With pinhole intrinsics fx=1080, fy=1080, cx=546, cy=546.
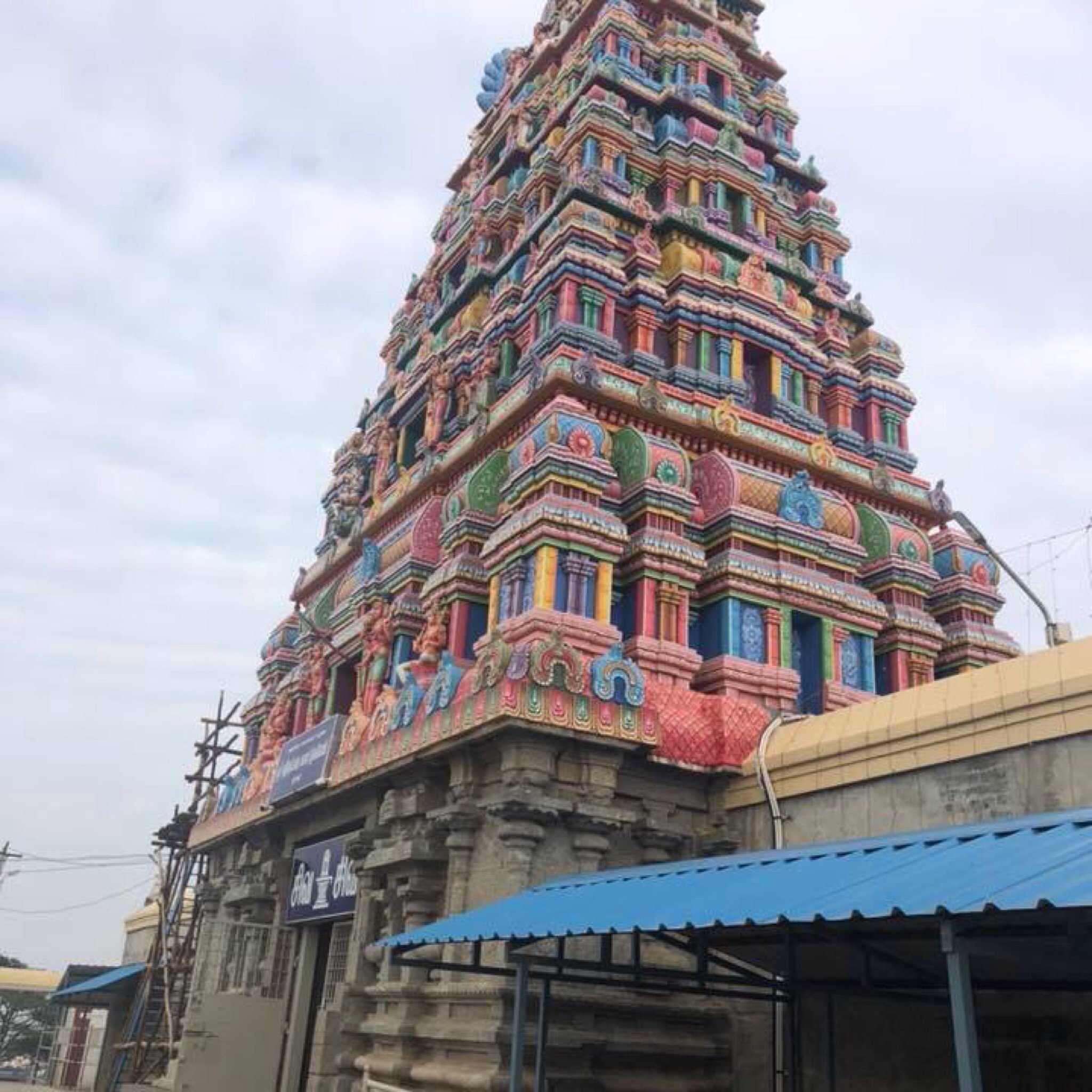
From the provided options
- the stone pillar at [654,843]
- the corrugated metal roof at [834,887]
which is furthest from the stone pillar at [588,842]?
the corrugated metal roof at [834,887]

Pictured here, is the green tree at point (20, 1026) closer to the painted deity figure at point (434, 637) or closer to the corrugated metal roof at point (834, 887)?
the painted deity figure at point (434, 637)

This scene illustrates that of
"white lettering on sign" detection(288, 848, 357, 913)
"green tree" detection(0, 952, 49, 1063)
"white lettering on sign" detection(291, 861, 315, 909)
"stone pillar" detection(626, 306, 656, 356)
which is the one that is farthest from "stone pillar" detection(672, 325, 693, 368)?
"green tree" detection(0, 952, 49, 1063)

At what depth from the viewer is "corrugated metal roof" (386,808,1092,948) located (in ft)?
19.9

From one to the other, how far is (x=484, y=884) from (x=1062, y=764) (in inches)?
259

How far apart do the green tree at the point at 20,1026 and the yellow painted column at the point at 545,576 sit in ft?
204

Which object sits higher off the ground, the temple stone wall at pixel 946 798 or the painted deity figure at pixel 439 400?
the painted deity figure at pixel 439 400

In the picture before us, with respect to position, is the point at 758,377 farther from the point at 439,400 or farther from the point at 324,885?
the point at 324,885

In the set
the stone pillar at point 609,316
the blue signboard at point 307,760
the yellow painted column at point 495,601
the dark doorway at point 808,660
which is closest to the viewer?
the yellow painted column at point 495,601

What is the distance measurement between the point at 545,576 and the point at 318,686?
31.4 feet

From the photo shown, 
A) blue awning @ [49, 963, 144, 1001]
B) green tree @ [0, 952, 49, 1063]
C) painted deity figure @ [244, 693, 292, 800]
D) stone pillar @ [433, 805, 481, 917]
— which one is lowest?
green tree @ [0, 952, 49, 1063]

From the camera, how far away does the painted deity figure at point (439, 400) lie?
23609 mm

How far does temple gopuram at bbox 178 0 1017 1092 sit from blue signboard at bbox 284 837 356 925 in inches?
3.0

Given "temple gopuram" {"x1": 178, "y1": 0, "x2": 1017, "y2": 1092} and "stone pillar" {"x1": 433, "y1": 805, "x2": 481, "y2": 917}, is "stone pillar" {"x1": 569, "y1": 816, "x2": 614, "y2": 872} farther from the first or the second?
"stone pillar" {"x1": 433, "y1": 805, "x2": 481, "y2": 917}

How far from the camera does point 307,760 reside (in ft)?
61.1
